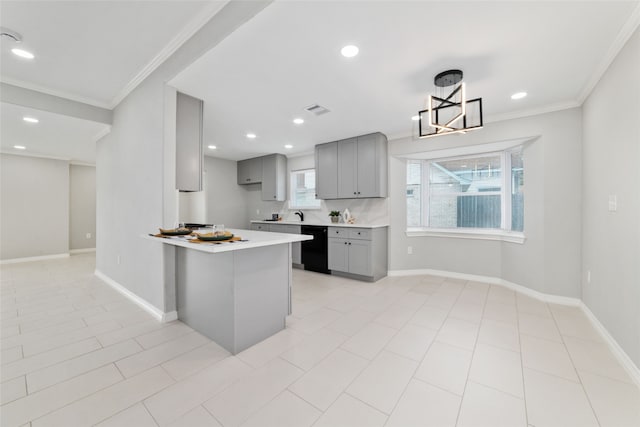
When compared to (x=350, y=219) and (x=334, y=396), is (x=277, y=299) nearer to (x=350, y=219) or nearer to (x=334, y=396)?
(x=334, y=396)

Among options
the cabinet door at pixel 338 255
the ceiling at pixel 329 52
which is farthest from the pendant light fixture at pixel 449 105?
the cabinet door at pixel 338 255

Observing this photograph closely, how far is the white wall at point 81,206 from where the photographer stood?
643 cm

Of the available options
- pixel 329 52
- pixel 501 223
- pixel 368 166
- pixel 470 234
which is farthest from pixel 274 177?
pixel 501 223

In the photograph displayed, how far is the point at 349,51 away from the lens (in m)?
2.04

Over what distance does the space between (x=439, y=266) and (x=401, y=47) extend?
3.52 meters

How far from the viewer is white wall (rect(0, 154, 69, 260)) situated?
5320 mm

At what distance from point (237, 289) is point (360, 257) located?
2.49 m

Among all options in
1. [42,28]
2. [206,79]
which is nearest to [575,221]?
[206,79]

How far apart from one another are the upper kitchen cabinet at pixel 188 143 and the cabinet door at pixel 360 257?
8.15 feet

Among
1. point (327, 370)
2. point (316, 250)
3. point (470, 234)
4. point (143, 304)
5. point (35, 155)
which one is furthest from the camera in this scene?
point (35, 155)

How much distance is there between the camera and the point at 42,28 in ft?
6.69

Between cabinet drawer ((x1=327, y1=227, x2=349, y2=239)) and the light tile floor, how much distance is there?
152 cm

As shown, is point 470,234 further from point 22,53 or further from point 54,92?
point 54,92

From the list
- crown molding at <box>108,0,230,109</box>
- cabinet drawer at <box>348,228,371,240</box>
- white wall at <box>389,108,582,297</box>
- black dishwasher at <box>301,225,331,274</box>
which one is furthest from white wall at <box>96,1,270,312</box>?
white wall at <box>389,108,582,297</box>
